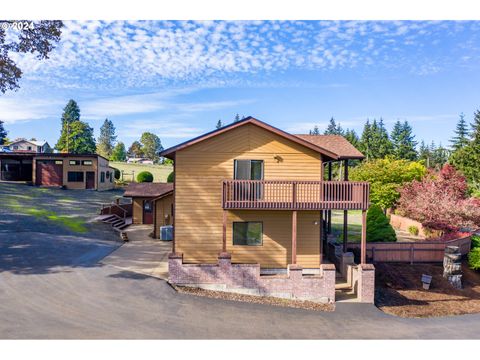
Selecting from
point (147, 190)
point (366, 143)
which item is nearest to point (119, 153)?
point (366, 143)

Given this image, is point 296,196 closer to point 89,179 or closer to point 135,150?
point 89,179

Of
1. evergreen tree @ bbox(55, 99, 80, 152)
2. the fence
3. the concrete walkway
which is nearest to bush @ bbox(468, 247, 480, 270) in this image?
the fence

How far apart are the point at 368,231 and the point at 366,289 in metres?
7.95

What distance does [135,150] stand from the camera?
12694 cm

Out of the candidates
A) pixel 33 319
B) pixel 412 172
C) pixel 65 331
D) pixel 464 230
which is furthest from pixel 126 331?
pixel 412 172

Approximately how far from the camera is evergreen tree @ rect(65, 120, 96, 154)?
76062 millimetres

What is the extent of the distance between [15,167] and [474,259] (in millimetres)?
49257

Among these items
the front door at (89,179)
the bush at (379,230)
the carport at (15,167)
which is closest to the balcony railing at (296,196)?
the bush at (379,230)

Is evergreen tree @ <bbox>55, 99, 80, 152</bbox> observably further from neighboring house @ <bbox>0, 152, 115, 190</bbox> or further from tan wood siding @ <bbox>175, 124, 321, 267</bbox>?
tan wood siding @ <bbox>175, 124, 321, 267</bbox>

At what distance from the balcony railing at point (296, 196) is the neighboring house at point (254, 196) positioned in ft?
0.15

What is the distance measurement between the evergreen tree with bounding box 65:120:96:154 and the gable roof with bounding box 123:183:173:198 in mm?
54928

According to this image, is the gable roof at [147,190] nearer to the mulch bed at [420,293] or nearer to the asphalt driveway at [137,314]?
the asphalt driveway at [137,314]

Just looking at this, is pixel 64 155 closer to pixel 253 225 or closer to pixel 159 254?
pixel 159 254

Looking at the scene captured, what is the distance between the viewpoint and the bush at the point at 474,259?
19.0 meters
